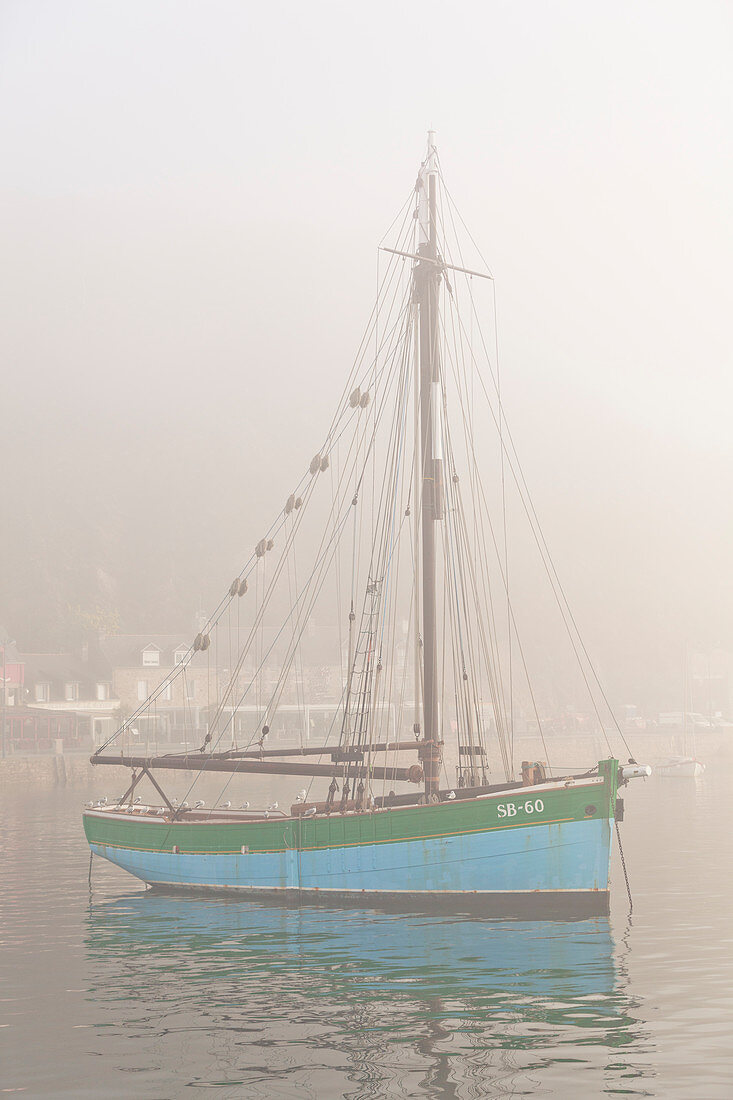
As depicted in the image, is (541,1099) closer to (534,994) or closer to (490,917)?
(534,994)

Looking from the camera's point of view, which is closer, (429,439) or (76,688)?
(429,439)

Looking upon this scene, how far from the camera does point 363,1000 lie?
20031 millimetres

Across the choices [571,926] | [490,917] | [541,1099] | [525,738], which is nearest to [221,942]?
[490,917]

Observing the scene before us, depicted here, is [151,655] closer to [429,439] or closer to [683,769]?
[683,769]

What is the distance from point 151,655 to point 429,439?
113021 mm

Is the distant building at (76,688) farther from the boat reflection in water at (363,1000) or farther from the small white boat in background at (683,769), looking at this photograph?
the boat reflection in water at (363,1000)

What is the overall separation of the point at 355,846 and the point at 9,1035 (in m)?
13.2

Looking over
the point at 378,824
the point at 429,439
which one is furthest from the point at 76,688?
the point at 378,824

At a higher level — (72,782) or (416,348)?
(416,348)

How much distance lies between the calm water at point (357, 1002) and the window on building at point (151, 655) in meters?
108

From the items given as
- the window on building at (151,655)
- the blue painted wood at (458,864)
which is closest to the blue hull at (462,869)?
the blue painted wood at (458,864)

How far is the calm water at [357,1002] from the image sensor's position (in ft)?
51.5

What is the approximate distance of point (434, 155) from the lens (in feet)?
122

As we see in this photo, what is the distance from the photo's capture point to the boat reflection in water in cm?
1602
